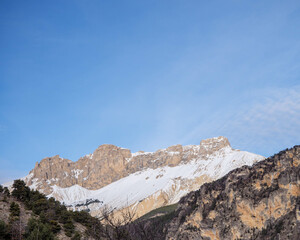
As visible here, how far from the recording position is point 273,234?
104 m

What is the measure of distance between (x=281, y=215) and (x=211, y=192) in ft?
118

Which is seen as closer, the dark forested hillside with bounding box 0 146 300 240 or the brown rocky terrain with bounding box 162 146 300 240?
the dark forested hillside with bounding box 0 146 300 240

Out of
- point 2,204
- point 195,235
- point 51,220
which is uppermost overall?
point 2,204

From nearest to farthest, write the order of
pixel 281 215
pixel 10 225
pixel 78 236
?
pixel 10 225, pixel 78 236, pixel 281 215

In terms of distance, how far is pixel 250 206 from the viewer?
12144 centimetres

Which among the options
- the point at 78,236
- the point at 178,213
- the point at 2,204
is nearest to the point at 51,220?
the point at 78,236

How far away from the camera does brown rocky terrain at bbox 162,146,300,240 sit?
370ft

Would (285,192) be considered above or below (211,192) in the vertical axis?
below

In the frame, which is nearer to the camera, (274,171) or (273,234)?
(273,234)

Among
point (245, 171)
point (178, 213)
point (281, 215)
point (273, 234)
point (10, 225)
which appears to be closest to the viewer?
point (10, 225)

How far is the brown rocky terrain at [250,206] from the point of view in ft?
370

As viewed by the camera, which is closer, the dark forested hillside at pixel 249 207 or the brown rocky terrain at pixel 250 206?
the dark forested hillside at pixel 249 207

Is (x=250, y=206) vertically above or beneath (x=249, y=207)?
above

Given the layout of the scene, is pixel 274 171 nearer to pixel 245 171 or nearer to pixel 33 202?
pixel 245 171
